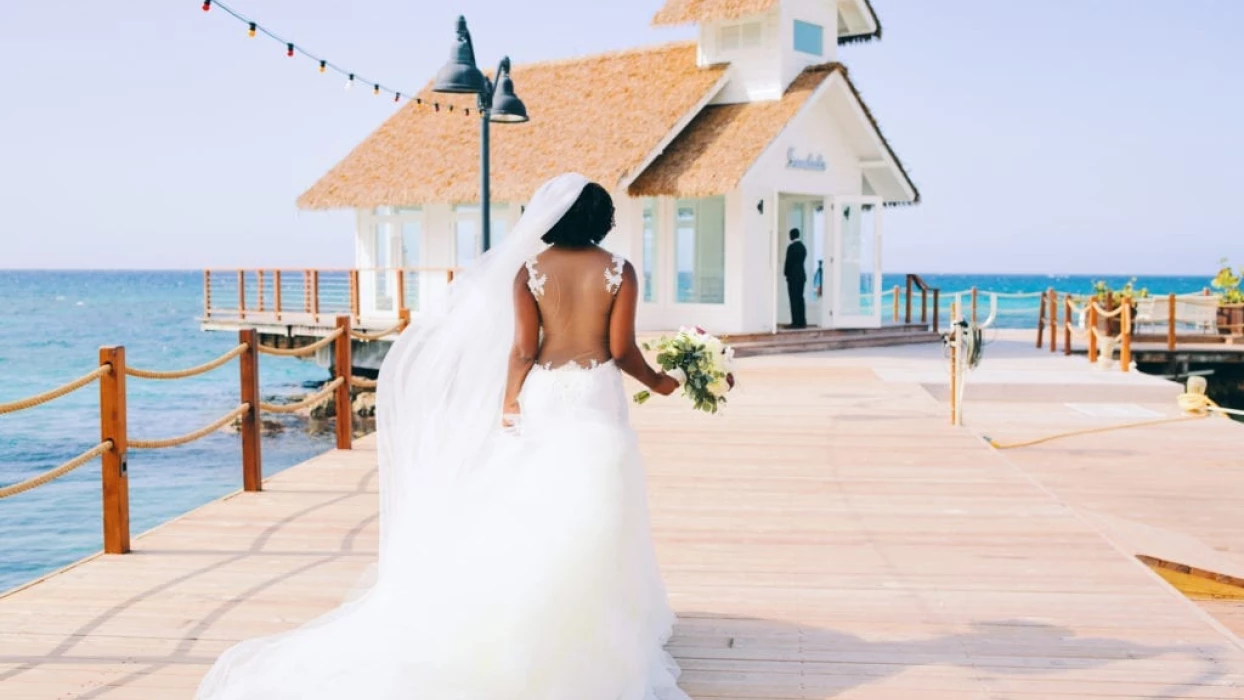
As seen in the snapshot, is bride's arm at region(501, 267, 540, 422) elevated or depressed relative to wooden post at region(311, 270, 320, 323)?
elevated

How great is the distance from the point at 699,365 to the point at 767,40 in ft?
59.1

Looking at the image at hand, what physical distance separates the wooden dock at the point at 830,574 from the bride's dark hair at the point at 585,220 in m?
1.68

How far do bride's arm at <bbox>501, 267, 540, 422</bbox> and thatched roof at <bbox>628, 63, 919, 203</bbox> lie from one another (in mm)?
15588

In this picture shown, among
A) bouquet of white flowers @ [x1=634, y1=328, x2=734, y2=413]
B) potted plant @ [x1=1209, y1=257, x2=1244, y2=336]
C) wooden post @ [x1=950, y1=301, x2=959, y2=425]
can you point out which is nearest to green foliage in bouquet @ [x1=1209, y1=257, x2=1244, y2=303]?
potted plant @ [x1=1209, y1=257, x2=1244, y2=336]

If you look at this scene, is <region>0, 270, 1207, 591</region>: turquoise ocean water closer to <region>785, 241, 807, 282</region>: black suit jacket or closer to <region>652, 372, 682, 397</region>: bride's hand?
<region>785, 241, 807, 282</region>: black suit jacket

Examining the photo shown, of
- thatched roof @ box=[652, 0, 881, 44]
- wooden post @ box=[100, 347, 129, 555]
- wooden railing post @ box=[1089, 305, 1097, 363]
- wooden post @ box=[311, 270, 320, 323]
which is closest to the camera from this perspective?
wooden post @ box=[100, 347, 129, 555]

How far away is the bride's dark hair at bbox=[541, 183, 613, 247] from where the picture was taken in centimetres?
437

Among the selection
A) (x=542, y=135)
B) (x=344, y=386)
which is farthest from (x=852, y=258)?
(x=344, y=386)

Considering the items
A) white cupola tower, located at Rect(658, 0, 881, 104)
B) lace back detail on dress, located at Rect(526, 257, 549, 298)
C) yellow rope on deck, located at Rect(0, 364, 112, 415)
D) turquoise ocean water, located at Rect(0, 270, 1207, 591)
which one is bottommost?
turquoise ocean water, located at Rect(0, 270, 1207, 591)

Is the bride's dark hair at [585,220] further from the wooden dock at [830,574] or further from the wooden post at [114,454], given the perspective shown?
the wooden post at [114,454]

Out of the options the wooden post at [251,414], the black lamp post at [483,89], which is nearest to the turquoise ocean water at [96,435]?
the wooden post at [251,414]

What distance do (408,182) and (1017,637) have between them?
20.3m

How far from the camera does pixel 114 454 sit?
21.6 ft

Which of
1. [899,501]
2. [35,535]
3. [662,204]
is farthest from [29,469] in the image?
[899,501]
